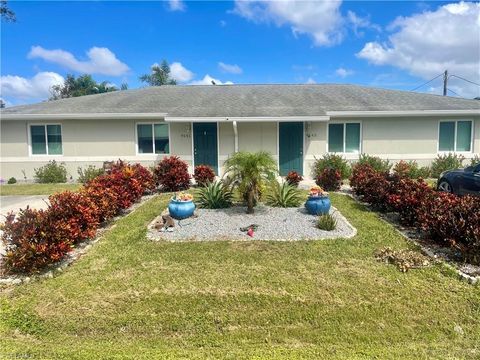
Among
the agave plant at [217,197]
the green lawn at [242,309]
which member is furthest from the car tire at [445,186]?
the agave plant at [217,197]

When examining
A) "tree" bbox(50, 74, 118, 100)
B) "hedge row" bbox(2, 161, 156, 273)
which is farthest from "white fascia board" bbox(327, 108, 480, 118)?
"tree" bbox(50, 74, 118, 100)

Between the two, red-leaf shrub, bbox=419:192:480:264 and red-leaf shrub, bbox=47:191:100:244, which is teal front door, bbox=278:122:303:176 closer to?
red-leaf shrub, bbox=419:192:480:264

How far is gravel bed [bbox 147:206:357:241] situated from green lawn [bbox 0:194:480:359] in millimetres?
743

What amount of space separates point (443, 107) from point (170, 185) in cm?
1193

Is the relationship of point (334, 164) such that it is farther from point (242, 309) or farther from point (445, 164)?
point (242, 309)

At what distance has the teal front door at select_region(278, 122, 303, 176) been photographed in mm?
14141

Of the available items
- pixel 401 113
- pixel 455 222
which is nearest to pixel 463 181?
pixel 455 222

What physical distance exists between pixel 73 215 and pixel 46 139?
10.2 m

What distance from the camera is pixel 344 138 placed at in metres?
14.2

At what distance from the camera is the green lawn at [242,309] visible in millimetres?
3332

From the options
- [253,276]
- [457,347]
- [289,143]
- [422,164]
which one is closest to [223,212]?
[253,276]

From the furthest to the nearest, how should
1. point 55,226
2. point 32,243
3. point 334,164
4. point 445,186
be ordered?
point 334,164
point 445,186
point 55,226
point 32,243

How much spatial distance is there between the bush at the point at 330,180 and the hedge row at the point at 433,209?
2094mm

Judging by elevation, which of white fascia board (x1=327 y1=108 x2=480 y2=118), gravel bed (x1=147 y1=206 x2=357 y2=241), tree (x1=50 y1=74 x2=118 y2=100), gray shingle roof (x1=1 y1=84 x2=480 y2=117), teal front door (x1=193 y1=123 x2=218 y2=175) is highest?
tree (x1=50 y1=74 x2=118 y2=100)
